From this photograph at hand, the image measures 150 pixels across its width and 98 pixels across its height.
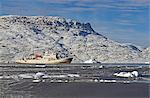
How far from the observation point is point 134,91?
2616 centimetres

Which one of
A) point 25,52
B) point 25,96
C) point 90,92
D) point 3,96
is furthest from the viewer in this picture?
point 25,52

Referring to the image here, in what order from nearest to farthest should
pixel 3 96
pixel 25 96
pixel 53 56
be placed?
pixel 3 96 < pixel 25 96 < pixel 53 56

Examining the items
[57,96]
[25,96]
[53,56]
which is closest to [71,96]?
[57,96]

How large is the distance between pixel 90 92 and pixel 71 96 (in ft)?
9.90

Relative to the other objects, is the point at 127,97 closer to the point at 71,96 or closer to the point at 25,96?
the point at 71,96

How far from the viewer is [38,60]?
5325 inches

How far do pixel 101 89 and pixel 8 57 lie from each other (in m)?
161

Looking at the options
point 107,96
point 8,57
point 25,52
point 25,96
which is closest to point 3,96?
point 25,96

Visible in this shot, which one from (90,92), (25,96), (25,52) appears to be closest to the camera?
(25,96)

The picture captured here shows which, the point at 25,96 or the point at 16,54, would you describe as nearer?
the point at 25,96

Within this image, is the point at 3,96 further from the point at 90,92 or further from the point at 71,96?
the point at 90,92

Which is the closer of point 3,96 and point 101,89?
point 3,96

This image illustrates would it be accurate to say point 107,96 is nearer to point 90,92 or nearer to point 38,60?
point 90,92

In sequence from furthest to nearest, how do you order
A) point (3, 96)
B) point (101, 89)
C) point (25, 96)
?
1. point (101, 89)
2. point (25, 96)
3. point (3, 96)
